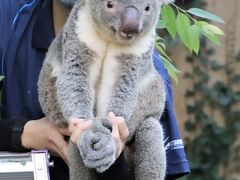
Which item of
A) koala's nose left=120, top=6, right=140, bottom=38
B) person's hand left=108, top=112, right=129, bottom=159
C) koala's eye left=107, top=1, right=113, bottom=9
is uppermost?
koala's eye left=107, top=1, right=113, bottom=9

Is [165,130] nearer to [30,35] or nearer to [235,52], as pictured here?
[30,35]

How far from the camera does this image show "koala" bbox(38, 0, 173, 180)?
2.29 metres

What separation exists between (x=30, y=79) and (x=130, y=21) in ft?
2.30

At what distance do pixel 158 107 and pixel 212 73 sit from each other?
2994 mm

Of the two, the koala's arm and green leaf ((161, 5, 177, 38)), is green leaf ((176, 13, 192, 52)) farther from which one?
the koala's arm

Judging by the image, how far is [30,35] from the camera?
9.16 feet

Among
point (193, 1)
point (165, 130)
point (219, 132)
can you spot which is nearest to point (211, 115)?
point (219, 132)

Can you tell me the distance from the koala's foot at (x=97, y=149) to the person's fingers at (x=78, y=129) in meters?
0.03

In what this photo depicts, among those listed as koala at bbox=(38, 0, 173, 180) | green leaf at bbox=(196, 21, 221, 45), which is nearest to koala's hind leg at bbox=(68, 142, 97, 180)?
koala at bbox=(38, 0, 173, 180)

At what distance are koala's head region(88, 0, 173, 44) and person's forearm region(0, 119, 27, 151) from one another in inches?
22.0

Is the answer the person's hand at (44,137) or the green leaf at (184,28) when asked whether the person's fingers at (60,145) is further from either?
the green leaf at (184,28)

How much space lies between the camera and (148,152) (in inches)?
97.7

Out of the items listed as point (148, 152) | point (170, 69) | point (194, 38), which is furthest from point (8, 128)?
point (194, 38)

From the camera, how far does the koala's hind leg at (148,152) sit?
2482 mm
